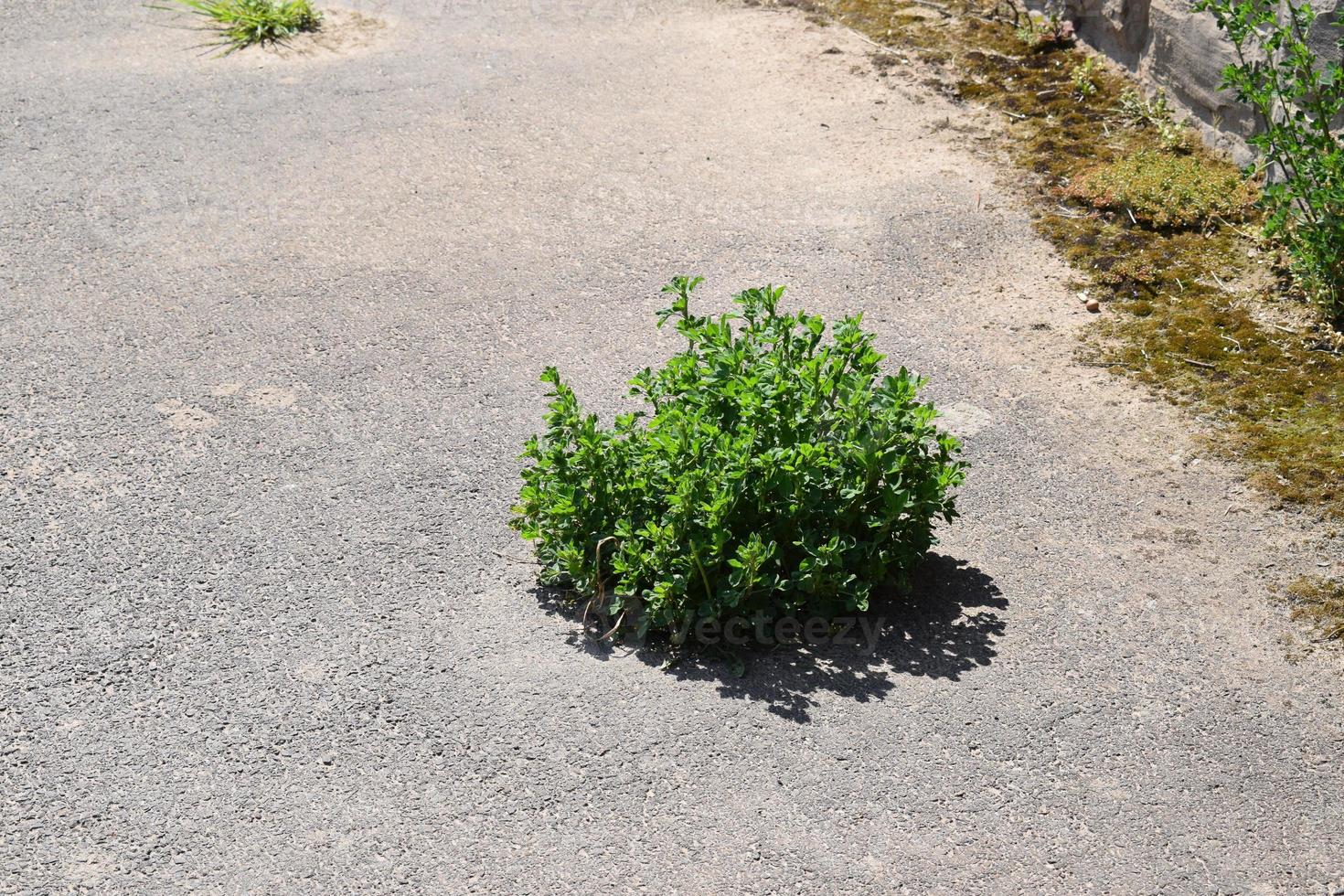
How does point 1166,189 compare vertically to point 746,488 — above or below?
above

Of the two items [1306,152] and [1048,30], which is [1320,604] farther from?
[1048,30]

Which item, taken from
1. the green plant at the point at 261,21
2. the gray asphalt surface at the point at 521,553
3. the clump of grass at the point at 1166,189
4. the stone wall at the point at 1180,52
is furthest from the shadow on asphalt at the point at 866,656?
the green plant at the point at 261,21

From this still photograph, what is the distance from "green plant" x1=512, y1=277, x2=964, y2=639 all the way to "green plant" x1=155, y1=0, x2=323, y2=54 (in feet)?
16.8

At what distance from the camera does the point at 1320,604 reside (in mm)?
3713

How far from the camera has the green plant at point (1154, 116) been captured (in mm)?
6234

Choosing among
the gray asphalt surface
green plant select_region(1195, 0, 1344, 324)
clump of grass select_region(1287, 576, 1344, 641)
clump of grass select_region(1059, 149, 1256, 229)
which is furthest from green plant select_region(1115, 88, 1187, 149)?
clump of grass select_region(1287, 576, 1344, 641)

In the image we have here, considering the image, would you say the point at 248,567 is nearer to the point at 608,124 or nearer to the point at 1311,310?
the point at 608,124

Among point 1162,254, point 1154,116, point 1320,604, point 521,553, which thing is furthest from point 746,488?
point 1154,116

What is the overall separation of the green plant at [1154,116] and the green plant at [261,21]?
4868mm

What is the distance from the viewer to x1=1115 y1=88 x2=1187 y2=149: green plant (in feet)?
20.5

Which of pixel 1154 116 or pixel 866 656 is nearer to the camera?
pixel 866 656

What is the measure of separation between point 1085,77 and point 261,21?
4926 mm

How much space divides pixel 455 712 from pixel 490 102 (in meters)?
4.51

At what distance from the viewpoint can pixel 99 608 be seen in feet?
12.5
